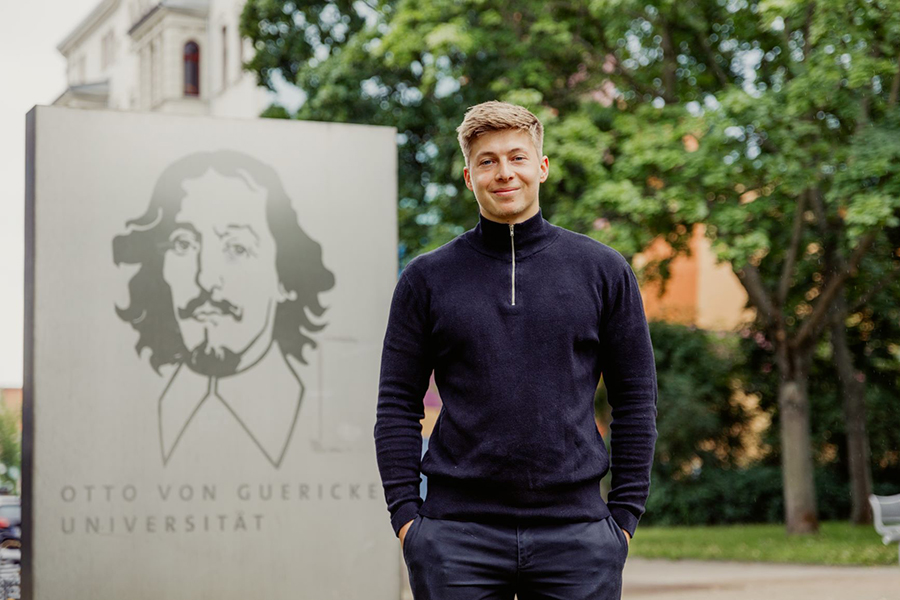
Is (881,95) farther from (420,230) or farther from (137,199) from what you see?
(137,199)

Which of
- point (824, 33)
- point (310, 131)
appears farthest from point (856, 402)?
point (310, 131)

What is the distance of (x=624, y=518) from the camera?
9.50 ft

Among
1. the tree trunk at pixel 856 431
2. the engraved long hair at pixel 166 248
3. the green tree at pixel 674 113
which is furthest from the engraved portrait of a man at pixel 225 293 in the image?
the tree trunk at pixel 856 431

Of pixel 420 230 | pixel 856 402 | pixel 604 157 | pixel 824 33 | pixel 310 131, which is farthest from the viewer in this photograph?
pixel 856 402

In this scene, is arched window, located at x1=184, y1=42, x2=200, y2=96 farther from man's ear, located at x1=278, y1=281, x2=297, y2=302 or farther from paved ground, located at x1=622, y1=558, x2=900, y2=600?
man's ear, located at x1=278, y1=281, x2=297, y2=302

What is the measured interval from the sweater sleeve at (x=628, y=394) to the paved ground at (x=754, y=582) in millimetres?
8198

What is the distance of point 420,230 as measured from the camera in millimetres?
17656

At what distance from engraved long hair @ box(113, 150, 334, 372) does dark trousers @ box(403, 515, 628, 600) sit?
4824 mm

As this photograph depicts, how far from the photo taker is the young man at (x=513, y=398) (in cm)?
278

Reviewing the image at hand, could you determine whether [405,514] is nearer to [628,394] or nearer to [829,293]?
[628,394]

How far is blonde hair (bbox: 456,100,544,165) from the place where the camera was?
293 cm

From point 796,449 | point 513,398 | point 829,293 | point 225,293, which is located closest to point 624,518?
point 513,398

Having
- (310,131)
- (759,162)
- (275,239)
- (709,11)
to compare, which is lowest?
(275,239)

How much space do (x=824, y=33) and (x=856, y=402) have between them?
8446 mm
